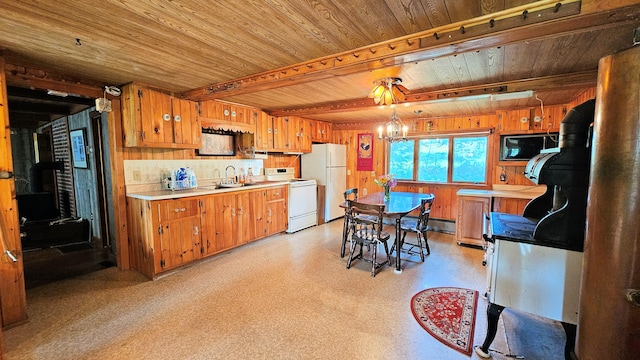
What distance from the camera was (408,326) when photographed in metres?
2.15

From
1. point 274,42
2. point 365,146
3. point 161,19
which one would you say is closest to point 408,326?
point 274,42

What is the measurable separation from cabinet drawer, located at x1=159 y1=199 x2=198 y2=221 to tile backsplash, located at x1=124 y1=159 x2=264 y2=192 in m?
0.65

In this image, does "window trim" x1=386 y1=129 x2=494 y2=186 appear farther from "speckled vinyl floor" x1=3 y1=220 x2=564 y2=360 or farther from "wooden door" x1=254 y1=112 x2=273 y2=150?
"wooden door" x1=254 y1=112 x2=273 y2=150

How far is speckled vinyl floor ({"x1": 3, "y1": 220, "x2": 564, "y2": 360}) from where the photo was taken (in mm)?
1889

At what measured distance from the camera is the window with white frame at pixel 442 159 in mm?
4805

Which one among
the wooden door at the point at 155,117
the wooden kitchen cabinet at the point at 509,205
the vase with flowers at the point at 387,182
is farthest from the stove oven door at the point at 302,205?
the wooden kitchen cabinet at the point at 509,205

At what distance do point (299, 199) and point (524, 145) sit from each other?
12.8 ft

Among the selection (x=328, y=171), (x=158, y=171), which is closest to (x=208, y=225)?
(x=158, y=171)

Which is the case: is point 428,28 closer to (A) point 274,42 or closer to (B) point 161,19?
(A) point 274,42

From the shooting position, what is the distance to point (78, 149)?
4.02m

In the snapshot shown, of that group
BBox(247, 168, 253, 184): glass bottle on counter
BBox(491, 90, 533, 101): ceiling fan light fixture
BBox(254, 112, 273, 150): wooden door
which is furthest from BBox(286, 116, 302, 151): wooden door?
BBox(491, 90, 533, 101): ceiling fan light fixture

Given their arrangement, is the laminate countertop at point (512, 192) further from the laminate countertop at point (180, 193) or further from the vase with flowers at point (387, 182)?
the laminate countertop at point (180, 193)

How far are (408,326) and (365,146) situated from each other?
4.33 metres

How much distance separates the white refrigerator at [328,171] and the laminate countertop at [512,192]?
2.38 meters
